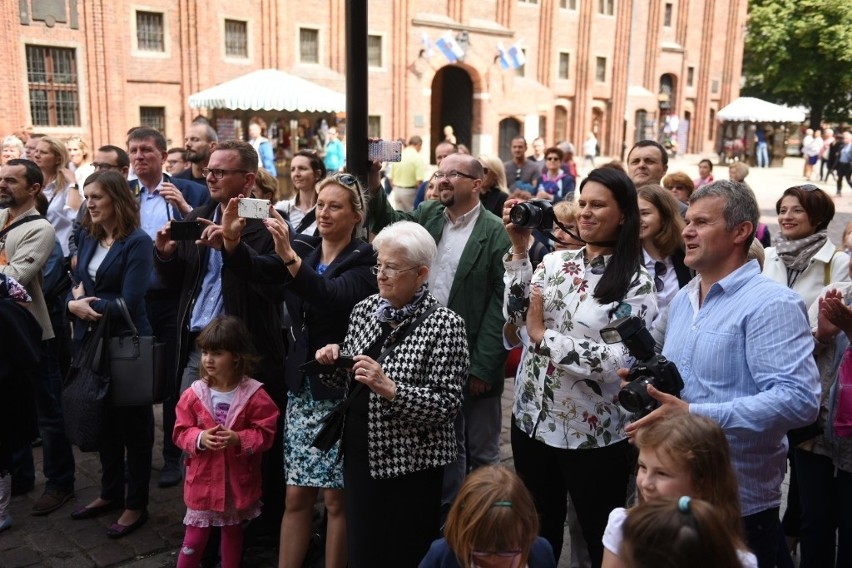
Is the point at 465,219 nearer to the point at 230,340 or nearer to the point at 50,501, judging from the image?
the point at 230,340

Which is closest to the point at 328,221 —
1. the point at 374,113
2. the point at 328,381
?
the point at 328,381

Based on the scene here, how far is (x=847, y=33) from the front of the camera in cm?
4075

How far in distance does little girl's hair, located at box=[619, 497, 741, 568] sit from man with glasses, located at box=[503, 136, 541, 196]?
9.08 meters

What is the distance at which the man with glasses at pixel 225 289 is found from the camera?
162 inches

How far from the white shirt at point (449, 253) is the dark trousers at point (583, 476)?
4.13 ft

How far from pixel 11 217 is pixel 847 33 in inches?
1780

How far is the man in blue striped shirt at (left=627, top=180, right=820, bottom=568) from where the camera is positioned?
2654mm

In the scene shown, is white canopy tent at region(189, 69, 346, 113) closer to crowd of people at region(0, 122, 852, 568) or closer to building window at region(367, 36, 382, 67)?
building window at region(367, 36, 382, 67)

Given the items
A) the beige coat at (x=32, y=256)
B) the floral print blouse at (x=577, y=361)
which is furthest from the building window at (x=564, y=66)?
the floral print blouse at (x=577, y=361)

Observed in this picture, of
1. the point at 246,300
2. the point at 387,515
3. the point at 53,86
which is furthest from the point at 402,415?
the point at 53,86

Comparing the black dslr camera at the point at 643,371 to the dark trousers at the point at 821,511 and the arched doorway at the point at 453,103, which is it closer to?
the dark trousers at the point at 821,511

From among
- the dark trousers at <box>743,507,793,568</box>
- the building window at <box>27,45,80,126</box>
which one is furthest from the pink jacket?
the building window at <box>27,45,80,126</box>

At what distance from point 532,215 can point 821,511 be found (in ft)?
6.68

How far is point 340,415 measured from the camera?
129 inches
